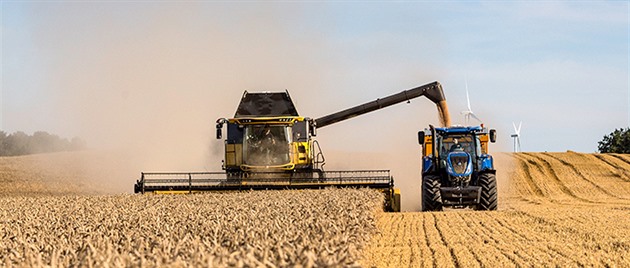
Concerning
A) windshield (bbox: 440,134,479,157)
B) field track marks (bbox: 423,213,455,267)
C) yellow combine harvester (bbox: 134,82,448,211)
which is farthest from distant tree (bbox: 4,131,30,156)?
field track marks (bbox: 423,213,455,267)

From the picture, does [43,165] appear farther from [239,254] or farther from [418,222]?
[239,254]

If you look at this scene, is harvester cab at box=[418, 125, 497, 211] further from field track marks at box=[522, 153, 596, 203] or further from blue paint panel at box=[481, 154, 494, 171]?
field track marks at box=[522, 153, 596, 203]

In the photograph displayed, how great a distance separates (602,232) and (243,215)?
704 centimetres

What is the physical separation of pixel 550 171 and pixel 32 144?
63.3 m

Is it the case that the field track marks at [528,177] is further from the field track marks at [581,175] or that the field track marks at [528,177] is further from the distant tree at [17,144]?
the distant tree at [17,144]

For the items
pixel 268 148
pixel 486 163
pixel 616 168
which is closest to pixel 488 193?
pixel 486 163

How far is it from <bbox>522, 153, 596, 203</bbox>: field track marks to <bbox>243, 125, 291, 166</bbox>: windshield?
13261 millimetres

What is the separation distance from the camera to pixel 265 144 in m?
27.5

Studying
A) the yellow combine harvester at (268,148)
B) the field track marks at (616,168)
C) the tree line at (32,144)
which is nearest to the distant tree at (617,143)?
the field track marks at (616,168)

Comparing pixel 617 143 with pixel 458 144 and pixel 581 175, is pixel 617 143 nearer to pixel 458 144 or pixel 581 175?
pixel 581 175

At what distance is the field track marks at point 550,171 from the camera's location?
135ft

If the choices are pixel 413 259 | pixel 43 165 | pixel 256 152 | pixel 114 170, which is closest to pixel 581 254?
pixel 413 259

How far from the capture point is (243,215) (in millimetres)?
15008

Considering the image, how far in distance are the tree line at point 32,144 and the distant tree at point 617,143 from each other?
43.3 m
